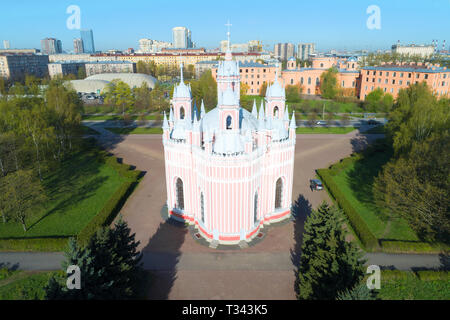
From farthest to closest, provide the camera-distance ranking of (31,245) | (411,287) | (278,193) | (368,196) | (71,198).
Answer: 1. (368,196)
2. (71,198)
3. (278,193)
4. (31,245)
5. (411,287)

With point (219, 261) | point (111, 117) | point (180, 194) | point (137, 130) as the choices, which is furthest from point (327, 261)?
point (111, 117)

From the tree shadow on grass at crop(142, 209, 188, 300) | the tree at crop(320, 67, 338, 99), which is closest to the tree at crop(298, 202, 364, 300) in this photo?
the tree shadow on grass at crop(142, 209, 188, 300)

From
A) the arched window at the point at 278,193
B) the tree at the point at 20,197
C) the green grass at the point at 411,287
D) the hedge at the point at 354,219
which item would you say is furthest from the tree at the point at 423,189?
the tree at the point at 20,197

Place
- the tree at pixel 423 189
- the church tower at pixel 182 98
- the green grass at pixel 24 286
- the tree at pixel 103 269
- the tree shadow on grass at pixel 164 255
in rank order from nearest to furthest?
the tree at pixel 103 269, the green grass at pixel 24 286, the tree shadow on grass at pixel 164 255, the tree at pixel 423 189, the church tower at pixel 182 98

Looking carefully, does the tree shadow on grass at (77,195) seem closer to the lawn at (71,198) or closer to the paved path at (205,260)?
the lawn at (71,198)

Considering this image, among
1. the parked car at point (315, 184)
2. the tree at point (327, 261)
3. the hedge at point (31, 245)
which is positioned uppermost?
the tree at point (327, 261)

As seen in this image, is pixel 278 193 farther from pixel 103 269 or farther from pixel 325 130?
pixel 325 130

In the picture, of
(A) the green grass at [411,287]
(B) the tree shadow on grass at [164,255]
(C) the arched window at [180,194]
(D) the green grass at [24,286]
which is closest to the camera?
(D) the green grass at [24,286]
